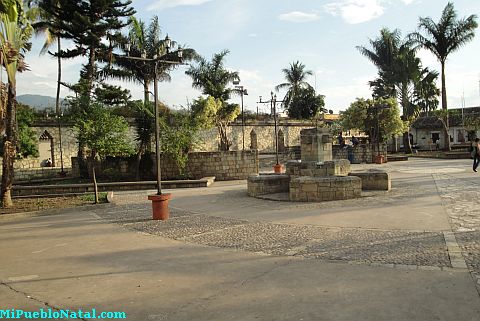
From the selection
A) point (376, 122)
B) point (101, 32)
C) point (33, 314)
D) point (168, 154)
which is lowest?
point (33, 314)

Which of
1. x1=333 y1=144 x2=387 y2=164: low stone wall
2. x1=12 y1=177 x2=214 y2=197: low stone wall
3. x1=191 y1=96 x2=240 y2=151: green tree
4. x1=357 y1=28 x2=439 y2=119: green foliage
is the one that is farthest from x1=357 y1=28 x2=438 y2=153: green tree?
x1=12 y1=177 x2=214 y2=197: low stone wall

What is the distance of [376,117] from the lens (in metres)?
27.0

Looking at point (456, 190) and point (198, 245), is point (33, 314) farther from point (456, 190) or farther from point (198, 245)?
point (456, 190)

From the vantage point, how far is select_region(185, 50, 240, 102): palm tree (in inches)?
1351

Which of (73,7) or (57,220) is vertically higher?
(73,7)

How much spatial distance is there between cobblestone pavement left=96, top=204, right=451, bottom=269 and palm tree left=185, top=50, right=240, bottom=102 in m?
26.3

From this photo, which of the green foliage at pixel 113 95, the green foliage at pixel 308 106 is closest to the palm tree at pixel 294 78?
the green foliage at pixel 308 106

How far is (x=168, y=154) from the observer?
1948cm

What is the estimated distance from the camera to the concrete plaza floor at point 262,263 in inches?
149

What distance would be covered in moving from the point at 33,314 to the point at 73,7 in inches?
888

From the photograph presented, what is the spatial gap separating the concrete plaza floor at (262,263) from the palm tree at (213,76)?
25612mm

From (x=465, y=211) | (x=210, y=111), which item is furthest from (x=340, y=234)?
(x=210, y=111)

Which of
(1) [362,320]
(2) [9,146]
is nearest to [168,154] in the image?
(2) [9,146]

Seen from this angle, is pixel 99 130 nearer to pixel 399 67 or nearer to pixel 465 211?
pixel 465 211
